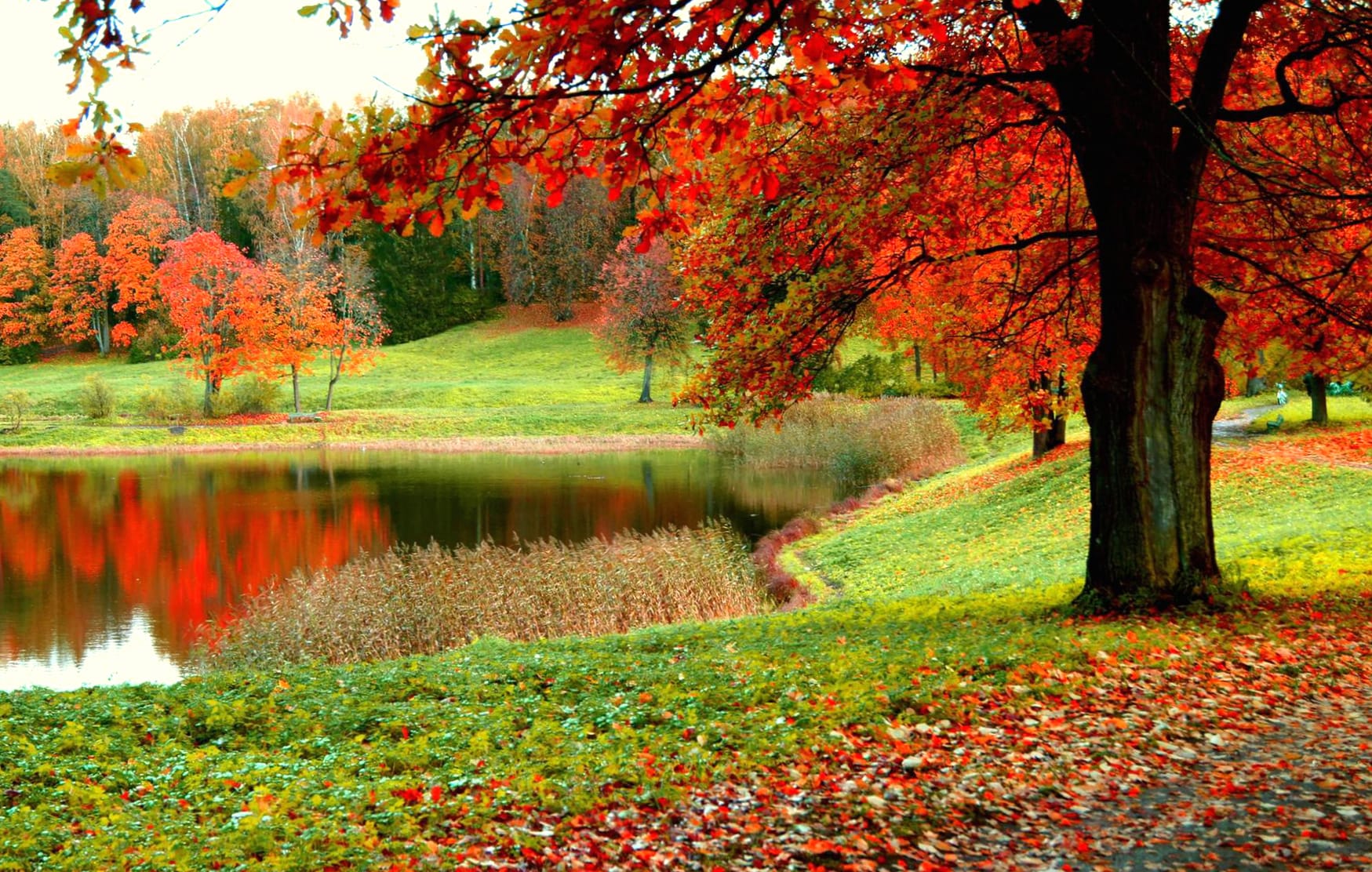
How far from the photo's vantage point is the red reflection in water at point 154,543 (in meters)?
16.7

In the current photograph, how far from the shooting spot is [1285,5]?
1061cm

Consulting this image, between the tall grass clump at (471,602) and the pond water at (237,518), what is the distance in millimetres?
1241

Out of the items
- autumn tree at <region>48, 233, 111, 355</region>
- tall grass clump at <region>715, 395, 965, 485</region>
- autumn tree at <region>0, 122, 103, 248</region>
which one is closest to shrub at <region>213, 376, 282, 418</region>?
autumn tree at <region>48, 233, 111, 355</region>

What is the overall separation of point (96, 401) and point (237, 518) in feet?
81.3

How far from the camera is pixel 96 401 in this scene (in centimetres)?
4588

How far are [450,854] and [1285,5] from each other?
11082 mm

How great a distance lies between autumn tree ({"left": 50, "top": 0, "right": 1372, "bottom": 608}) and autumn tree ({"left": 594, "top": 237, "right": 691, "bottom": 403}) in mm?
38487

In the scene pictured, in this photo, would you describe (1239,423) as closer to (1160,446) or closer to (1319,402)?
(1319,402)

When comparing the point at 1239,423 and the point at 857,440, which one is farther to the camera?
the point at 857,440

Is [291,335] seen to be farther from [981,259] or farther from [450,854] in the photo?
[450,854]

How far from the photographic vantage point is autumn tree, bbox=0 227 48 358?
2394 inches

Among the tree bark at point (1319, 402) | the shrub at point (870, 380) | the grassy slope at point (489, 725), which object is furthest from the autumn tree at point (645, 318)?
the grassy slope at point (489, 725)

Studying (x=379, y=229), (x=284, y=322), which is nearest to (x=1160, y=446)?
(x=284, y=322)

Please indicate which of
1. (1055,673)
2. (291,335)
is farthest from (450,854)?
(291,335)
